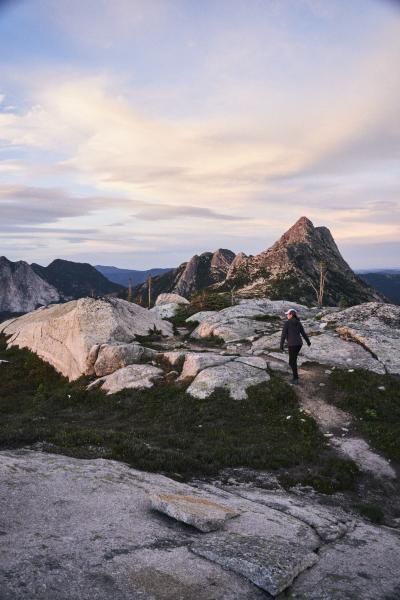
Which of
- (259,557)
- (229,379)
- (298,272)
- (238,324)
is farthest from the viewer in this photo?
(298,272)

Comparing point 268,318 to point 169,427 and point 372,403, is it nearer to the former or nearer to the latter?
point 372,403

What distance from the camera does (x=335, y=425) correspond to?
19312 mm

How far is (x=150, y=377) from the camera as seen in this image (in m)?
25.6

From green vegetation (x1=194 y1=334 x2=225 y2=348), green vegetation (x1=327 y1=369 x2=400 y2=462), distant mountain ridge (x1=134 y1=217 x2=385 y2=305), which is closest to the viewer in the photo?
green vegetation (x1=327 y1=369 x2=400 y2=462)

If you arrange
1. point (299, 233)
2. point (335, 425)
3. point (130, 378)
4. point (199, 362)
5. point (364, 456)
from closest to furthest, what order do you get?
point (364, 456), point (335, 425), point (199, 362), point (130, 378), point (299, 233)

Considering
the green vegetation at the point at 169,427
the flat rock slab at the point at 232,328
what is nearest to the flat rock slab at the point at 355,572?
the green vegetation at the point at 169,427

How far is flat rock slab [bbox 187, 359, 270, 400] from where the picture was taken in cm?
2252

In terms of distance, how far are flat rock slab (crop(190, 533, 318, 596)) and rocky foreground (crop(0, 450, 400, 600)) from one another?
21mm

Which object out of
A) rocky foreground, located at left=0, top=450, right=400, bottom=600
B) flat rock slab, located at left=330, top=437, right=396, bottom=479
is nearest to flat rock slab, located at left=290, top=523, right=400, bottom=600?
rocky foreground, located at left=0, top=450, right=400, bottom=600

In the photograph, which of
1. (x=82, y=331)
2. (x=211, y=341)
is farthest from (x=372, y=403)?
(x=82, y=331)

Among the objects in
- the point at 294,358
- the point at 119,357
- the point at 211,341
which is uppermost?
the point at 294,358

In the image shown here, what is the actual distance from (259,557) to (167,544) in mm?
1804

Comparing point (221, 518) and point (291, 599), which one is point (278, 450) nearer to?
point (221, 518)

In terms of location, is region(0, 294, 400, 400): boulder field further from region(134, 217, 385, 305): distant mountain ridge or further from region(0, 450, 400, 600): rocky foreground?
region(134, 217, 385, 305): distant mountain ridge
